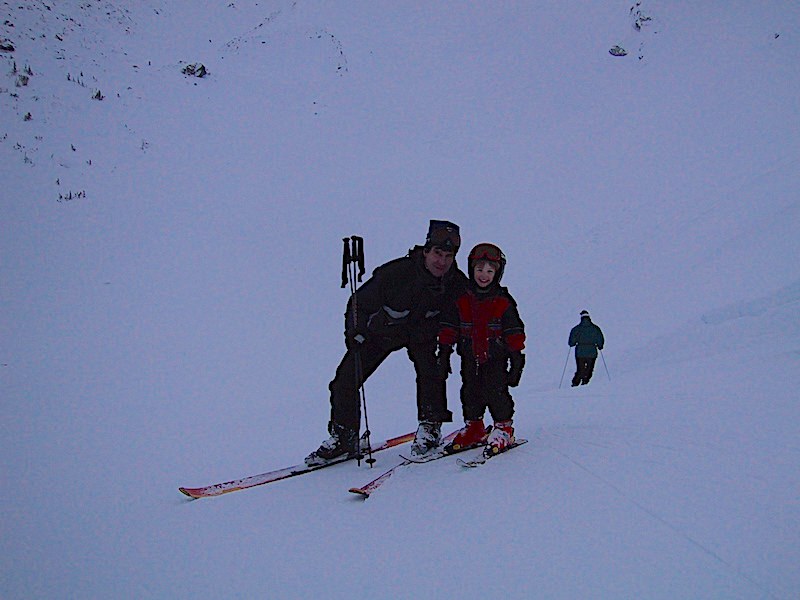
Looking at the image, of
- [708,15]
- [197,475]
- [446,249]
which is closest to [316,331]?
[197,475]

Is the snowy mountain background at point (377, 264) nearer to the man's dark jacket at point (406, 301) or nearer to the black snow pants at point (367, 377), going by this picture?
the black snow pants at point (367, 377)

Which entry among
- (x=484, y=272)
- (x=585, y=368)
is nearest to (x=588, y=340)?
(x=585, y=368)

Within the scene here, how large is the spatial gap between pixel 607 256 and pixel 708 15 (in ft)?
60.1

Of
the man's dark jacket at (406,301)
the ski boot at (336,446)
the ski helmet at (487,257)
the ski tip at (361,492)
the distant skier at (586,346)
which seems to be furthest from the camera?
the distant skier at (586,346)

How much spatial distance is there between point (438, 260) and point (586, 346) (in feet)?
18.2

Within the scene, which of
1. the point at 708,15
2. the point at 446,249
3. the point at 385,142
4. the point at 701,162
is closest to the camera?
the point at 446,249

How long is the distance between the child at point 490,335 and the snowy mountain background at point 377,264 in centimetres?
35

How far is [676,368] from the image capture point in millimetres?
5984

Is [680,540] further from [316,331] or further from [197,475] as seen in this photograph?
[316,331]

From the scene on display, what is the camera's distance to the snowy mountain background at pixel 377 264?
2221 mm

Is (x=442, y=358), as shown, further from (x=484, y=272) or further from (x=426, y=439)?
(x=484, y=272)

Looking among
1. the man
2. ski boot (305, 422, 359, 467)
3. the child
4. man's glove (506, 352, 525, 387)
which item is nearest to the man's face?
the man

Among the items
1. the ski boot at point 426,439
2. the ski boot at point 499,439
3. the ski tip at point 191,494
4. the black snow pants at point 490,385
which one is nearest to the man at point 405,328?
the ski boot at point 426,439

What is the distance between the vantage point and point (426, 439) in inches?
153
